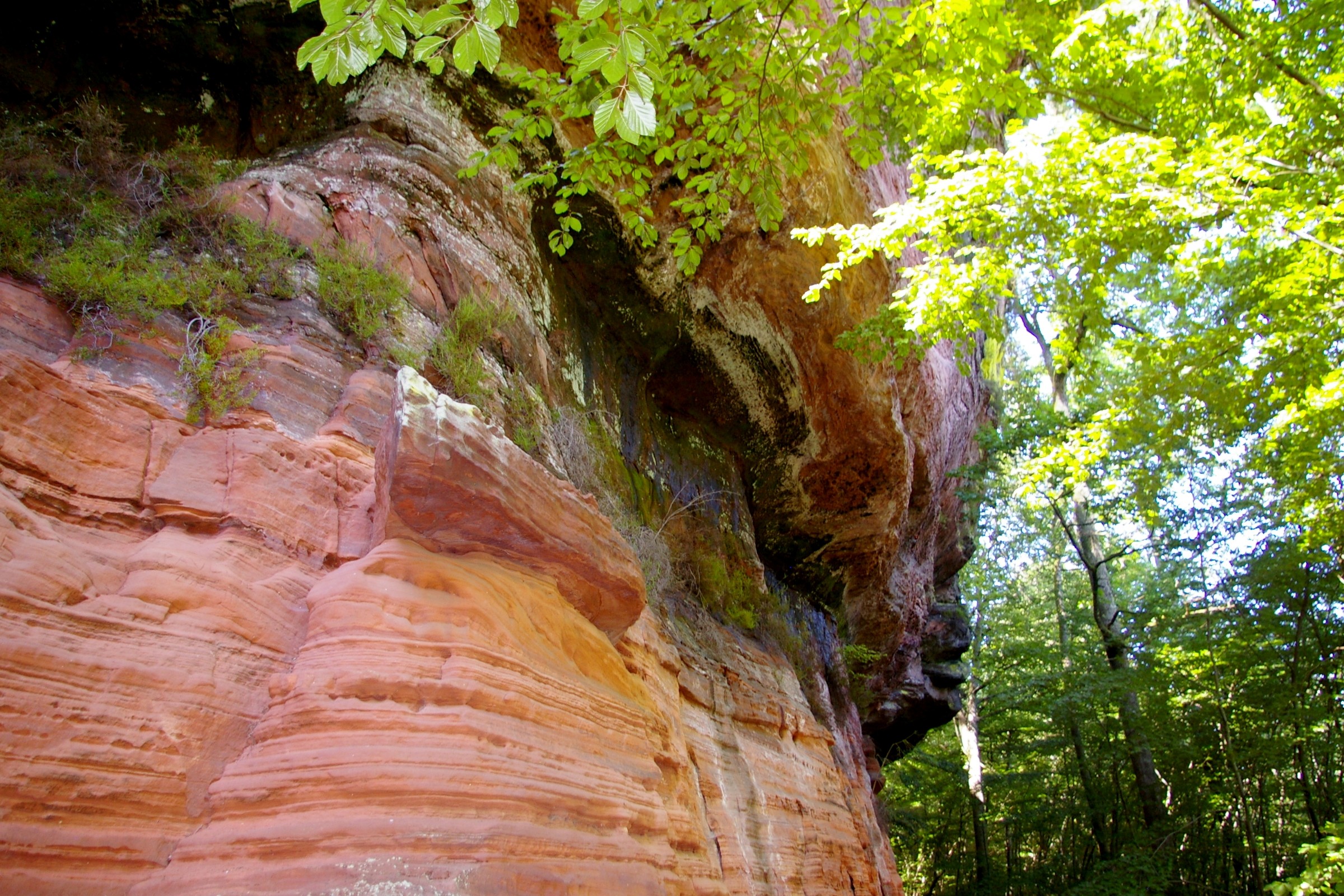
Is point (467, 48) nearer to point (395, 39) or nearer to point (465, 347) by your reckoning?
point (395, 39)

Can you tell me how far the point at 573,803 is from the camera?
323 cm

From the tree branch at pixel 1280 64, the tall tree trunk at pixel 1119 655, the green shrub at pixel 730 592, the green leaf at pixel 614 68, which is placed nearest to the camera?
the green leaf at pixel 614 68

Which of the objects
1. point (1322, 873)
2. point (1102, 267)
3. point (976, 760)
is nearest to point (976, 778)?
point (976, 760)

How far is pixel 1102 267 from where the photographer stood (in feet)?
27.3

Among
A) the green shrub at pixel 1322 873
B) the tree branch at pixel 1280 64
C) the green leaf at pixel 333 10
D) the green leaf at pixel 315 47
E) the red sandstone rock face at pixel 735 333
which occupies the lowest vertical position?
the green shrub at pixel 1322 873

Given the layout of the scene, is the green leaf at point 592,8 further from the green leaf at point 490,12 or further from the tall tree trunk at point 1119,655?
the tall tree trunk at point 1119,655

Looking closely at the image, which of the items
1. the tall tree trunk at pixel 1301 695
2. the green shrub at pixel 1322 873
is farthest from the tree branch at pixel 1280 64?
the tall tree trunk at pixel 1301 695

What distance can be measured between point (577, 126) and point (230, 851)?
7.17 m

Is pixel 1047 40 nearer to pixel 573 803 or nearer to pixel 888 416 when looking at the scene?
pixel 888 416

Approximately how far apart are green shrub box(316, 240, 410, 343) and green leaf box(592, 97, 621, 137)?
2393 millimetres

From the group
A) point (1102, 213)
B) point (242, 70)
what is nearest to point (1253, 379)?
point (1102, 213)

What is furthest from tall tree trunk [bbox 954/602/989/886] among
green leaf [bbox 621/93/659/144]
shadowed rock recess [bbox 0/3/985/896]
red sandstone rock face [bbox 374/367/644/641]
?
green leaf [bbox 621/93/659/144]

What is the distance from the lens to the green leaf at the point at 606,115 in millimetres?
2625

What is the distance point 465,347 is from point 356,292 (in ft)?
2.43
